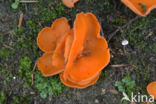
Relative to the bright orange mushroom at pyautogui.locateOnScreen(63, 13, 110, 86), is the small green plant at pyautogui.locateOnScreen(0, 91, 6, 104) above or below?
below

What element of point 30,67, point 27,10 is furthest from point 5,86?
point 27,10

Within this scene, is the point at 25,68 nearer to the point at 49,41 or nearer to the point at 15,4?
the point at 49,41

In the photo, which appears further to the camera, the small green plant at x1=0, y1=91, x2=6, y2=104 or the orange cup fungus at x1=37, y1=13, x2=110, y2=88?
the small green plant at x1=0, y1=91, x2=6, y2=104

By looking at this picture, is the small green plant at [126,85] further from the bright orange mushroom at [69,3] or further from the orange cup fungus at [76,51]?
the bright orange mushroom at [69,3]

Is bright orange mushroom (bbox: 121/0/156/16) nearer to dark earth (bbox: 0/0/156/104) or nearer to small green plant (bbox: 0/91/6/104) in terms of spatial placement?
dark earth (bbox: 0/0/156/104)

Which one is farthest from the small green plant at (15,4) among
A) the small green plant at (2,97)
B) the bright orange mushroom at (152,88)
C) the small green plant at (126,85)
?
the bright orange mushroom at (152,88)

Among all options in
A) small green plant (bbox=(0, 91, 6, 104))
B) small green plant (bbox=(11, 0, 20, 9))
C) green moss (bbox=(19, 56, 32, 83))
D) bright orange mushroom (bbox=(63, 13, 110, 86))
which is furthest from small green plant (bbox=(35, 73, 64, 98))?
small green plant (bbox=(11, 0, 20, 9))

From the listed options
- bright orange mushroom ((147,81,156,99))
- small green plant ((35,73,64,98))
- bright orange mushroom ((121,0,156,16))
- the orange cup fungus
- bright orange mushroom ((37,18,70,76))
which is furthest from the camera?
small green plant ((35,73,64,98))
